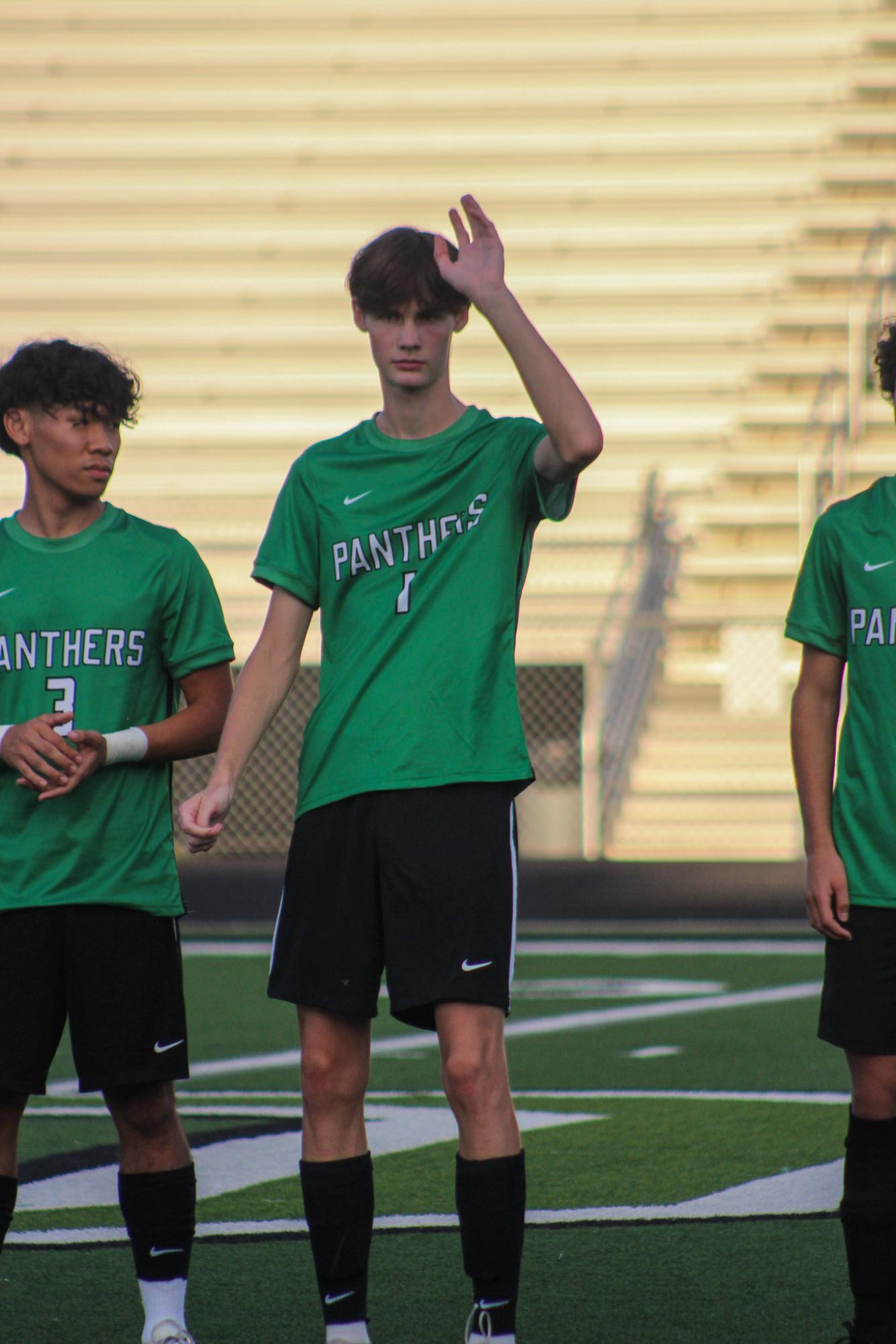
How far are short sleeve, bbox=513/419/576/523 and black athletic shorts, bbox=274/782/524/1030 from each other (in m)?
0.40

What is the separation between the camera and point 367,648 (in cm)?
301

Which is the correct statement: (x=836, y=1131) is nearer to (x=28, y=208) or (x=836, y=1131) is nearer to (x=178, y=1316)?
(x=178, y=1316)

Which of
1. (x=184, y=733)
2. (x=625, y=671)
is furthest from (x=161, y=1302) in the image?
(x=625, y=671)

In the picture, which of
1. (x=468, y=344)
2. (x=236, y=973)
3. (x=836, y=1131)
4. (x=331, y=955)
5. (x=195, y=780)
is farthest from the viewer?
(x=468, y=344)

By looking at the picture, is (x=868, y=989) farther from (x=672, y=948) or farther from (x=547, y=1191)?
(x=672, y=948)

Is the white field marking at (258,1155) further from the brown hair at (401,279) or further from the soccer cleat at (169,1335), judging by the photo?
the brown hair at (401,279)

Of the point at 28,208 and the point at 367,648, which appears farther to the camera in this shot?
the point at 28,208

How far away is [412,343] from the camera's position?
117 inches

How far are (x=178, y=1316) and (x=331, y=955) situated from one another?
615mm

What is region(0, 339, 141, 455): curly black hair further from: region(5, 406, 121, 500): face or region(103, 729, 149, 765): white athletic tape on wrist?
region(103, 729, 149, 765): white athletic tape on wrist

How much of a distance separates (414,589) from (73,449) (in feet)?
1.91

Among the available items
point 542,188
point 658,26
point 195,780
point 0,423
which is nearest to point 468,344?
point 542,188

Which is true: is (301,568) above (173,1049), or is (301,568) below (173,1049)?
above

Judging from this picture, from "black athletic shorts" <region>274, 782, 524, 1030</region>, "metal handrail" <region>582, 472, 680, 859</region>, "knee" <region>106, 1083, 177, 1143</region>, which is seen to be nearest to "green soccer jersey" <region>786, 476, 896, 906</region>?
"black athletic shorts" <region>274, 782, 524, 1030</region>
